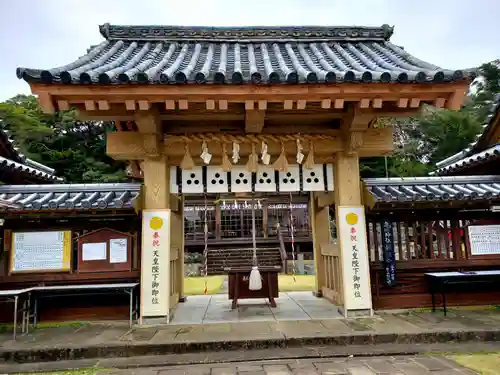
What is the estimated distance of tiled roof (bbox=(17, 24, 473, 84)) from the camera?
5156 mm

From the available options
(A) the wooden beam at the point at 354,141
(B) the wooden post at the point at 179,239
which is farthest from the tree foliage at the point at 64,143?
(A) the wooden beam at the point at 354,141

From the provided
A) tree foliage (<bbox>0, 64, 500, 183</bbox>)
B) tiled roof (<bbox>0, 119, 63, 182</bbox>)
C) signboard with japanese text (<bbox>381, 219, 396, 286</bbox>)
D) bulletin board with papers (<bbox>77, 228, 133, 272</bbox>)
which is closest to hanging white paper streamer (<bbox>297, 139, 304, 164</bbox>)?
signboard with japanese text (<bbox>381, 219, 396, 286</bbox>)

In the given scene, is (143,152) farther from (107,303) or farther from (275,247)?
(275,247)

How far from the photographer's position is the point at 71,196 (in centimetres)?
665

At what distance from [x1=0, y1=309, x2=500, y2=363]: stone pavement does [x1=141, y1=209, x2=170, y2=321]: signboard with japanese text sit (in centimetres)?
35

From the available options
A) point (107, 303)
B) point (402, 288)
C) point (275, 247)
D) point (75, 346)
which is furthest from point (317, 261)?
point (275, 247)

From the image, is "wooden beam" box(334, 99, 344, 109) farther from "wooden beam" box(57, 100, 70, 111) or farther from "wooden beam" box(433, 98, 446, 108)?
"wooden beam" box(57, 100, 70, 111)

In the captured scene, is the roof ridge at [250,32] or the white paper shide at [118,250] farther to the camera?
the roof ridge at [250,32]

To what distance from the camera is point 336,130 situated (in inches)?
264

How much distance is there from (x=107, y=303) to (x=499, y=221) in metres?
7.48

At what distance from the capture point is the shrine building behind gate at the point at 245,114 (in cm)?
521

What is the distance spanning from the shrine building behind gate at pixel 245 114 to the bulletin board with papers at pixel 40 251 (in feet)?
3.68

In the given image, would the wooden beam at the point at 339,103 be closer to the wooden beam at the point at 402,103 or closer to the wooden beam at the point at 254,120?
the wooden beam at the point at 402,103

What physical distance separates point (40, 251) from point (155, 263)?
Answer: 2.12 metres
